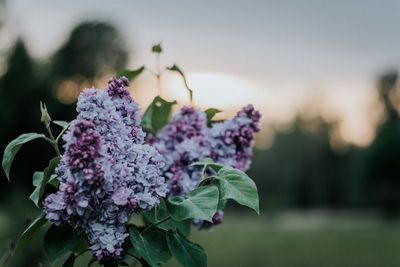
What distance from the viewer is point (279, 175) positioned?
131ft

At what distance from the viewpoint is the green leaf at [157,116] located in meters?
1.78

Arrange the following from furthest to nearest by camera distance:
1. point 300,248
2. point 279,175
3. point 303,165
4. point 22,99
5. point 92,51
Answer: point 303,165, point 279,175, point 92,51, point 22,99, point 300,248

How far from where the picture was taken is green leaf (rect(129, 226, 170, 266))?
123 centimetres

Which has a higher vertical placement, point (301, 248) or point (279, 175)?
point (301, 248)

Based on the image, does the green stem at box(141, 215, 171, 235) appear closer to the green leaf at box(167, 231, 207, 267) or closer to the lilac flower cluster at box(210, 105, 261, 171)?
the green leaf at box(167, 231, 207, 267)

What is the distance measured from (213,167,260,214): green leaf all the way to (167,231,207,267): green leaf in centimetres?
17

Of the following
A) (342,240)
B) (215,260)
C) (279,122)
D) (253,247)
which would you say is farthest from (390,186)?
(279,122)

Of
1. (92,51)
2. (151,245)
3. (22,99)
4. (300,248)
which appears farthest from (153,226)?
(92,51)

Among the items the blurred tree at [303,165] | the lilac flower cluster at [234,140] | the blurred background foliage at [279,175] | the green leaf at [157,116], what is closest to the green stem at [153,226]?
the lilac flower cluster at [234,140]

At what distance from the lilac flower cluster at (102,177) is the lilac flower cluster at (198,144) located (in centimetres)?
33

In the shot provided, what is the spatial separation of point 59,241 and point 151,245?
0.25 meters

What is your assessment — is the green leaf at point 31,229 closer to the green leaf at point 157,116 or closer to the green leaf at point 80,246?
the green leaf at point 80,246

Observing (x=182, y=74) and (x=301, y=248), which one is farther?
(x=301, y=248)

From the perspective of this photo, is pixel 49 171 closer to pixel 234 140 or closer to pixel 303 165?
pixel 234 140
